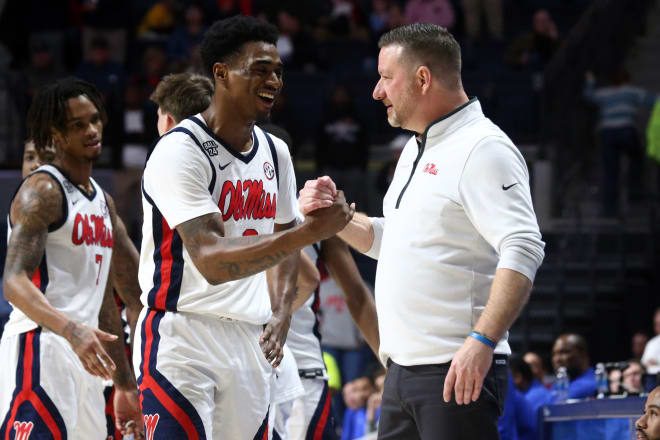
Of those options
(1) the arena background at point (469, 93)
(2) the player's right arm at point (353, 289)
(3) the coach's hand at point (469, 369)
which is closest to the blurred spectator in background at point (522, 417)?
(2) the player's right arm at point (353, 289)

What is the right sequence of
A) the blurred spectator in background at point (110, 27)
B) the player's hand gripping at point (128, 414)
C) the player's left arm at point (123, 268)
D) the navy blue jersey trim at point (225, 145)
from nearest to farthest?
1. the navy blue jersey trim at point (225, 145)
2. the player's hand gripping at point (128, 414)
3. the player's left arm at point (123, 268)
4. the blurred spectator in background at point (110, 27)

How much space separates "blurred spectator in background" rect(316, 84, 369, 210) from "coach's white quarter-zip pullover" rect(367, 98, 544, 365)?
9.39m

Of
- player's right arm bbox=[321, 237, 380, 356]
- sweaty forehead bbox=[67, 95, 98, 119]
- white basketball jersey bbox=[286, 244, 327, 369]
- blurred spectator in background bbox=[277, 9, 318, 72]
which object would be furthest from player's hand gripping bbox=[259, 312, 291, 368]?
blurred spectator in background bbox=[277, 9, 318, 72]

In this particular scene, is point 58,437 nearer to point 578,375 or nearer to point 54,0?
point 578,375

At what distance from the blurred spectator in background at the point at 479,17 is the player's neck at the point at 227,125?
12.4 m

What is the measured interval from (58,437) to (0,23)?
11.8 meters

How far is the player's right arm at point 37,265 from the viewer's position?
484cm

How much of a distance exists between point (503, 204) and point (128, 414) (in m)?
2.55

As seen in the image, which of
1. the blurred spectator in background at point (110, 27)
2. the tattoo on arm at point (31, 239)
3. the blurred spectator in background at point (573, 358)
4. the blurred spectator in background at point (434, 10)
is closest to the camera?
the tattoo on arm at point (31, 239)

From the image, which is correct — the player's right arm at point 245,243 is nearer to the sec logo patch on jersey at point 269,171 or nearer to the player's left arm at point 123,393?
the sec logo patch on jersey at point 269,171

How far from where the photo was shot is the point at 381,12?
1708 cm

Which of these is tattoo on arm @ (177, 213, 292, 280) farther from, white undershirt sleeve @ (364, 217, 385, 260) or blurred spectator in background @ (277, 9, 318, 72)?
blurred spectator in background @ (277, 9, 318, 72)

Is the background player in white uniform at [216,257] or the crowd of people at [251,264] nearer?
the crowd of people at [251,264]

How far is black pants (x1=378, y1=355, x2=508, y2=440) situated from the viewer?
12.9 feet
